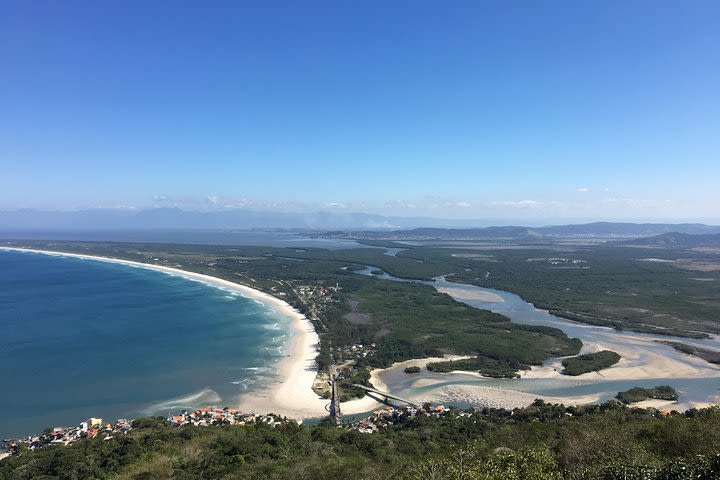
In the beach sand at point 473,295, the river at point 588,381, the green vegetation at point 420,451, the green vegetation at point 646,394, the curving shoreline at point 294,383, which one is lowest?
the river at point 588,381

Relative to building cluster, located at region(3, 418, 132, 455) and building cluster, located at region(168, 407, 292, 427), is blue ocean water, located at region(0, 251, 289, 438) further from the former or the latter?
building cluster, located at region(168, 407, 292, 427)

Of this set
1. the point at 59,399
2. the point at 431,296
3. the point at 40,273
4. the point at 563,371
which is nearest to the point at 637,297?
the point at 431,296

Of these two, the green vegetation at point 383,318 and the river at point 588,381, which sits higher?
the green vegetation at point 383,318

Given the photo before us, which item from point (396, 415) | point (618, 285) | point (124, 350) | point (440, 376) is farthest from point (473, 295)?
point (124, 350)

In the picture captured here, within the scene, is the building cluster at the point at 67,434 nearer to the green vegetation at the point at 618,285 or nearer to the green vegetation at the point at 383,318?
the green vegetation at the point at 383,318

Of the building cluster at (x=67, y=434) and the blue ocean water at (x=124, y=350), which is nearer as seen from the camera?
the building cluster at (x=67, y=434)

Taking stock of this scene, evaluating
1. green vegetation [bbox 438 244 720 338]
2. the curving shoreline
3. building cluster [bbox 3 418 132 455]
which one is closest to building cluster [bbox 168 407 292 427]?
the curving shoreline

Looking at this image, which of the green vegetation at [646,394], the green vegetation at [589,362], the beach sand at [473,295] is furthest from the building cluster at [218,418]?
the beach sand at [473,295]
